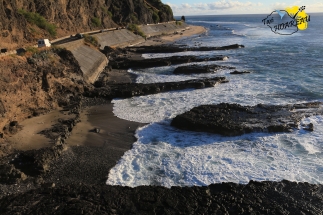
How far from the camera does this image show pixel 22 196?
10.4 meters

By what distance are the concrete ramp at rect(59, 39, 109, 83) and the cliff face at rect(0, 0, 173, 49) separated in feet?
13.8

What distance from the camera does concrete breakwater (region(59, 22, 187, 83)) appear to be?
2923cm

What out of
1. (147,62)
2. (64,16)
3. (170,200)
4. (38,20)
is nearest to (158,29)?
(64,16)

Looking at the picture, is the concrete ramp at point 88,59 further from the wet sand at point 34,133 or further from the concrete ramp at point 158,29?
the concrete ramp at point 158,29

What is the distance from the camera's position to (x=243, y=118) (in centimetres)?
1770

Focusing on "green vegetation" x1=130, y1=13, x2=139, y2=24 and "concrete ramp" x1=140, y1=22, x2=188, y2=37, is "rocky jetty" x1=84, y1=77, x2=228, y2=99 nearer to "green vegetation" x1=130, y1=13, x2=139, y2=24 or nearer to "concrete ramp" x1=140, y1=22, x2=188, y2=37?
"concrete ramp" x1=140, y1=22, x2=188, y2=37

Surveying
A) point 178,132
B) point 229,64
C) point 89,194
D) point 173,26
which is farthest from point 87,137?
point 173,26

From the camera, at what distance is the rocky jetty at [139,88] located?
77.3 feet

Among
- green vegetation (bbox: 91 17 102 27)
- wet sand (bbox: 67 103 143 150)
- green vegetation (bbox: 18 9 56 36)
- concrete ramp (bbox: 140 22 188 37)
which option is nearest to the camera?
wet sand (bbox: 67 103 143 150)

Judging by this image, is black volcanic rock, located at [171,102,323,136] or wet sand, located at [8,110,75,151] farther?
black volcanic rock, located at [171,102,323,136]

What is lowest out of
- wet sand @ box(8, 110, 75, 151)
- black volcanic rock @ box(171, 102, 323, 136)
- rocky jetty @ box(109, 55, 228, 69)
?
black volcanic rock @ box(171, 102, 323, 136)

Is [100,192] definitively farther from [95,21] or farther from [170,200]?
[95,21]

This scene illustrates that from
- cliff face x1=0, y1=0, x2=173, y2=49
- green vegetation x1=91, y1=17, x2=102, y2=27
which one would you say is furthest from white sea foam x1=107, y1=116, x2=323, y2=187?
green vegetation x1=91, y1=17, x2=102, y2=27

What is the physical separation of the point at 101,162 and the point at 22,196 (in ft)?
12.7
